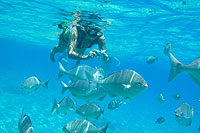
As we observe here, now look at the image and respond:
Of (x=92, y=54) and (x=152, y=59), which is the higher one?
(x=152, y=59)

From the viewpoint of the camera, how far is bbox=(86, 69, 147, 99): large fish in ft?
12.9

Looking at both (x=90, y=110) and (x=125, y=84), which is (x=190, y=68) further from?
(x=90, y=110)

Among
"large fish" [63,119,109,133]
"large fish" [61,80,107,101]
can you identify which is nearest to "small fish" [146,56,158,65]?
"large fish" [61,80,107,101]

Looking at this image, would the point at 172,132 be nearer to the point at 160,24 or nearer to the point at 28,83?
the point at 160,24

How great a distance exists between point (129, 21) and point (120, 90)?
1433 cm

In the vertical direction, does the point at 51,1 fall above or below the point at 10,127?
above

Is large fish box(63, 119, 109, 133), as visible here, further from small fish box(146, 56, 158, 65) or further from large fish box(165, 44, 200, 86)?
small fish box(146, 56, 158, 65)

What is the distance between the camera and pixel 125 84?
13.1ft

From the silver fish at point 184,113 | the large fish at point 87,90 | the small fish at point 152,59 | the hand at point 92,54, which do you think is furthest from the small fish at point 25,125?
the small fish at point 152,59

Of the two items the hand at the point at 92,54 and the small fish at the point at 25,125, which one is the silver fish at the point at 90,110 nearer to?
the hand at the point at 92,54

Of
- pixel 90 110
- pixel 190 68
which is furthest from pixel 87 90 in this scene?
pixel 190 68

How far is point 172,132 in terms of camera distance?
23812mm

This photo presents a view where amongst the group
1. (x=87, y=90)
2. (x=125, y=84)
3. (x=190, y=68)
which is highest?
(x=190, y=68)

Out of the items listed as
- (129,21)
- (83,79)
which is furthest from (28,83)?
(129,21)
